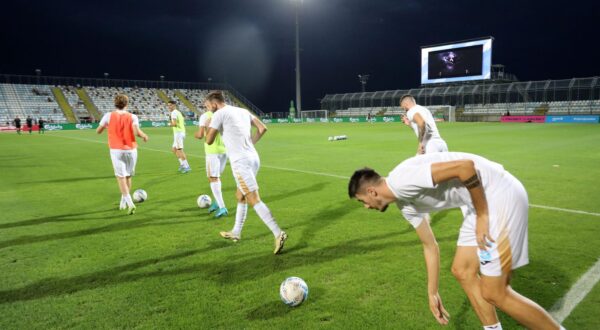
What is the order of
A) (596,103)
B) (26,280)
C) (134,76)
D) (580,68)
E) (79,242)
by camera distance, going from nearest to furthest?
(26,280)
(79,242)
(596,103)
(580,68)
(134,76)

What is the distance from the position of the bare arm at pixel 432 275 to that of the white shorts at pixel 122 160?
21.9ft

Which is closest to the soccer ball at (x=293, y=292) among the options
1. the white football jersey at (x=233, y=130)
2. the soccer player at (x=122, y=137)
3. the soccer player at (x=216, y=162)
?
the white football jersey at (x=233, y=130)

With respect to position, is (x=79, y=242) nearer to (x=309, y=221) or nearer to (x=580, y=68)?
(x=309, y=221)

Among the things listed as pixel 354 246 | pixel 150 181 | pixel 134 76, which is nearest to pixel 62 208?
pixel 150 181

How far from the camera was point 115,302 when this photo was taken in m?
4.20

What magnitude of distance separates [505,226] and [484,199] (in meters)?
0.29

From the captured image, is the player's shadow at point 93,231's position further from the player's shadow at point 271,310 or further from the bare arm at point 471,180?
the bare arm at point 471,180

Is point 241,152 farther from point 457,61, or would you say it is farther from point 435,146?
point 457,61

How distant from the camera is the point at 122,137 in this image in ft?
25.8

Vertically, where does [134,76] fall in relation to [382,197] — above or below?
above

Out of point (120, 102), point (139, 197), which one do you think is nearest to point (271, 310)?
point (120, 102)

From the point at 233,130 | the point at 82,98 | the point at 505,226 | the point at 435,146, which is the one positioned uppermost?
the point at 82,98

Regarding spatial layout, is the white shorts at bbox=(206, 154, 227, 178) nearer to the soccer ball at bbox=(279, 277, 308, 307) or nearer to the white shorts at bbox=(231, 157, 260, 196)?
the white shorts at bbox=(231, 157, 260, 196)

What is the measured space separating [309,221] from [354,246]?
154 centimetres
